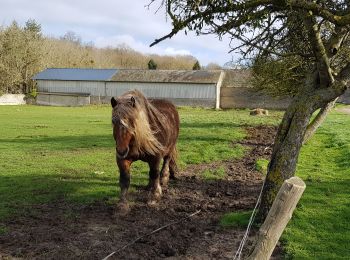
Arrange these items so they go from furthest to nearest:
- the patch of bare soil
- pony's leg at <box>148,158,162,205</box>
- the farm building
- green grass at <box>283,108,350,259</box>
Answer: the farm building, pony's leg at <box>148,158,162,205</box>, green grass at <box>283,108,350,259</box>, the patch of bare soil

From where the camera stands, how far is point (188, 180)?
10359 millimetres

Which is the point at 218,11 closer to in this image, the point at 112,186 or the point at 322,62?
the point at 322,62

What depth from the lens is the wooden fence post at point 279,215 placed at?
2979mm

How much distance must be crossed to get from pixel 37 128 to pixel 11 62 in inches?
1713

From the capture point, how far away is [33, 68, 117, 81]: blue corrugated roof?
216ft

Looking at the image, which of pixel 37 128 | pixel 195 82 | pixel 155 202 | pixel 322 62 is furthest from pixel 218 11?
pixel 195 82

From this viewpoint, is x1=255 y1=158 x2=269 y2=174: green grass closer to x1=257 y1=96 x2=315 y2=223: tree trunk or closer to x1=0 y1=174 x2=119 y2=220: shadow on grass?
x1=0 y1=174 x2=119 y2=220: shadow on grass

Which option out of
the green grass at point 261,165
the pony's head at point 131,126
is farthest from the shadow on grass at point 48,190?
the green grass at point 261,165

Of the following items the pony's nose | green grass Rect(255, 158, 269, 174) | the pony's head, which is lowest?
green grass Rect(255, 158, 269, 174)

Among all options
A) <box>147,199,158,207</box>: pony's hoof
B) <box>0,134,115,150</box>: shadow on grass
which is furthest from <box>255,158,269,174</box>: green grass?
<box>0,134,115,150</box>: shadow on grass

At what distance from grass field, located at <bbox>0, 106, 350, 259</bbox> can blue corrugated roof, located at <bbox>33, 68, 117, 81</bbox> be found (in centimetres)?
4604

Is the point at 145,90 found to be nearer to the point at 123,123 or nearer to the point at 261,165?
the point at 261,165

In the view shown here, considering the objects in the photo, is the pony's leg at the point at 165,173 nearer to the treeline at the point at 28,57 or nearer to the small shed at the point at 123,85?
the small shed at the point at 123,85

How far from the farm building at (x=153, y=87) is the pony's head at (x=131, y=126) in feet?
161
